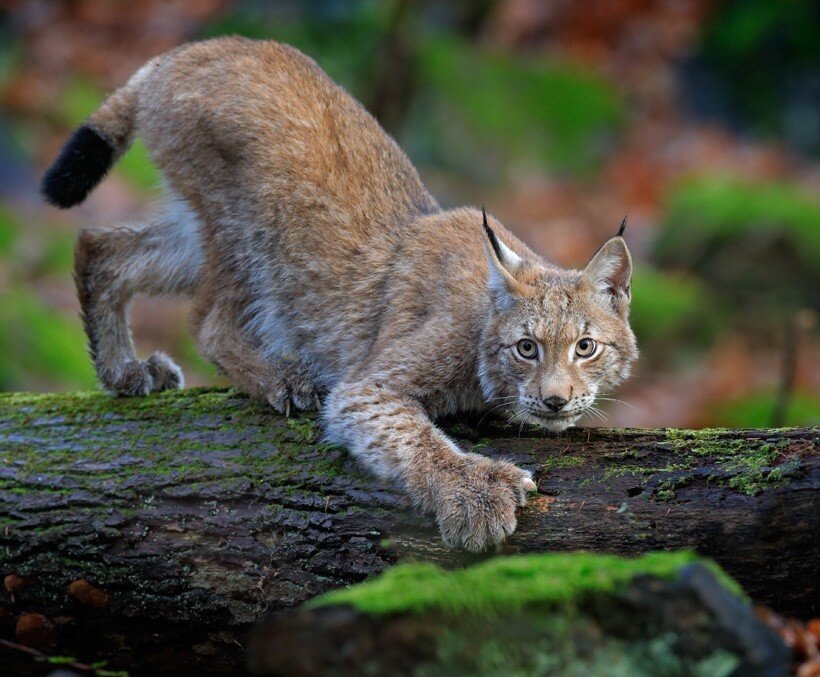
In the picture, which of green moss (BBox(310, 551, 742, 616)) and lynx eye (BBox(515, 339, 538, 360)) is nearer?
green moss (BBox(310, 551, 742, 616))

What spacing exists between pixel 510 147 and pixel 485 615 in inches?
431

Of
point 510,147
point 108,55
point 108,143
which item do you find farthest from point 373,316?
point 108,55

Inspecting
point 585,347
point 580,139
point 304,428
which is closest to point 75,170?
point 304,428

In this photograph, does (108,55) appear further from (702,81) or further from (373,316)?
(373,316)

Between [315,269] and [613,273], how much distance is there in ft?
5.31

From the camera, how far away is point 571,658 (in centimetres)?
274

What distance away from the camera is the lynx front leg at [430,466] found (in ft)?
13.3

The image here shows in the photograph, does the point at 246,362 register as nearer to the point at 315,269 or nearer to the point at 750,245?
the point at 315,269

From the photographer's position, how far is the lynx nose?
4359 millimetres

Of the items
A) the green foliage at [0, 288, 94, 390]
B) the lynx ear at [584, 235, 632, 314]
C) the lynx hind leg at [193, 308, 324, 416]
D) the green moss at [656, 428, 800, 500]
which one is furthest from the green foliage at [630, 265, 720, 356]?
the green moss at [656, 428, 800, 500]

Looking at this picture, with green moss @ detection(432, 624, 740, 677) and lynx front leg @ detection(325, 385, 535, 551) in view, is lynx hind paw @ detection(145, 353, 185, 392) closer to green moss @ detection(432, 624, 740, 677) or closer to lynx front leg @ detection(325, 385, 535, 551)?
lynx front leg @ detection(325, 385, 535, 551)

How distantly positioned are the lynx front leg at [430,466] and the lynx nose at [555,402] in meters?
0.33

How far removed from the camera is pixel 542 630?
109 inches

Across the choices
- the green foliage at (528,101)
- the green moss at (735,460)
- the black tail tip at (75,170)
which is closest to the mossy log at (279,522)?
the green moss at (735,460)
